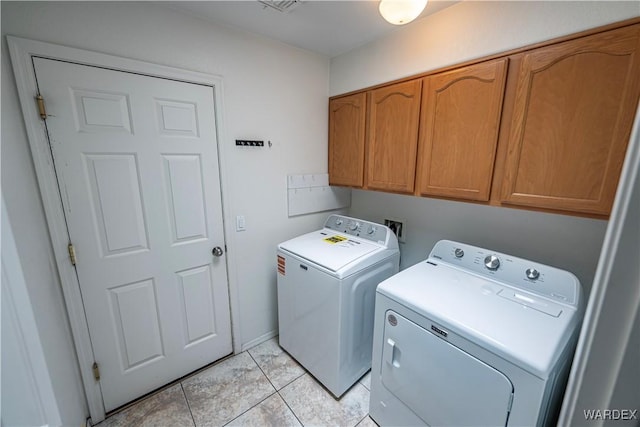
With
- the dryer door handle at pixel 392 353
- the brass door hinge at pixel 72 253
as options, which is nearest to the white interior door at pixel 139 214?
the brass door hinge at pixel 72 253

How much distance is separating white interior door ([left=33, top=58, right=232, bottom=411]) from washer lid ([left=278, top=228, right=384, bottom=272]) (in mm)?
598

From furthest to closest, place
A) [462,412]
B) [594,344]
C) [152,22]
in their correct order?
1. [152,22]
2. [462,412]
3. [594,344]

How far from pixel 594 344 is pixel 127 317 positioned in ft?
6.68

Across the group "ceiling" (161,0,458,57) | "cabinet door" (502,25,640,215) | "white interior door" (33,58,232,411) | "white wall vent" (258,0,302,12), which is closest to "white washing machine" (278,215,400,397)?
"white interior door" (33,58,232,411)

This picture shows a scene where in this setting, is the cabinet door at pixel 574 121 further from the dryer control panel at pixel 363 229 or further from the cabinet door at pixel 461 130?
the dryer control panel at pixel 363 229

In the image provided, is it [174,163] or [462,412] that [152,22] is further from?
[462,412]

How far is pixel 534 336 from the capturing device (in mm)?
991

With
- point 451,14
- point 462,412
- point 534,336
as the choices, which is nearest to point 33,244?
point 462,412

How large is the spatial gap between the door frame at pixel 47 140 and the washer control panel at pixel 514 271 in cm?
167

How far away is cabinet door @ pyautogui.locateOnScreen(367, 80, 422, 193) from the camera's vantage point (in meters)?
1.63

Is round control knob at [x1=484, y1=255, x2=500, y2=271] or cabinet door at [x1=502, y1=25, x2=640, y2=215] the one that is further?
round control knob at [x1=484, y1=255, x2=500, y2=271]

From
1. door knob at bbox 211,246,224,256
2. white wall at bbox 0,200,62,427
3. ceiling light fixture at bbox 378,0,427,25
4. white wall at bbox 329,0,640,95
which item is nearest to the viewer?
white wall at bbox 0,200,62,427

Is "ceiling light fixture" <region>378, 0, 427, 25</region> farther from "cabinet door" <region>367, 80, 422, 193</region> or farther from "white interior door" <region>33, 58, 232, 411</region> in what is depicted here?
"white interior door" <region>33, 58, 232, 411</region>

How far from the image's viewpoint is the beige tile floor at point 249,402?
1539 millimetres
